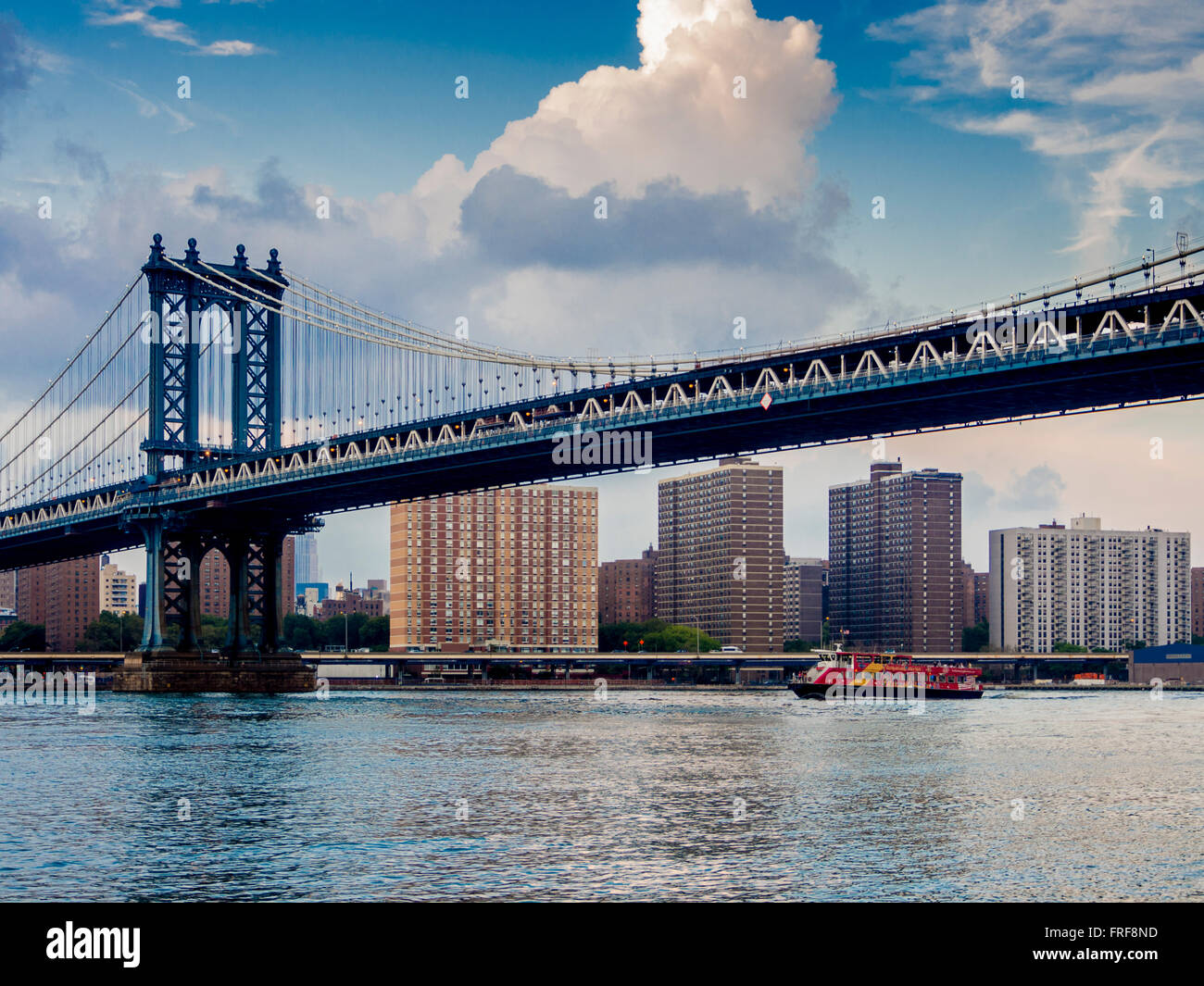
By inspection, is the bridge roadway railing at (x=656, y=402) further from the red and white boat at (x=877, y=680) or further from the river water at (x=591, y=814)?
the red and white boat at (x=877, y=680)

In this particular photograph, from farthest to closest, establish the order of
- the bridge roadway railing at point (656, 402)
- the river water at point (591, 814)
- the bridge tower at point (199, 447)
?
the bridge tower at point (199, 447) < the bridge roadway railing at point (656, 402) < the river water at point (591, 814)

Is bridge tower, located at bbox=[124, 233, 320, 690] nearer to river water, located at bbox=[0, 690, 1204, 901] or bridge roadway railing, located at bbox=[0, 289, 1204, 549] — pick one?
bridge roadway railing, located at bbox=[0, 289, 1204, 549]

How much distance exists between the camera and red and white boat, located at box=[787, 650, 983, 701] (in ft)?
372

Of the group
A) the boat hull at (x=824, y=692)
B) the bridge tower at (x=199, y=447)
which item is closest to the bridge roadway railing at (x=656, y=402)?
the bridge tower at (x=199, y=447)

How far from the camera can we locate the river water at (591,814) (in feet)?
84.4

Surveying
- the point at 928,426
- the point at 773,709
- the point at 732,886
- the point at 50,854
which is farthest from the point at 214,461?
the point at 732,886

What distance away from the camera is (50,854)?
2858cm

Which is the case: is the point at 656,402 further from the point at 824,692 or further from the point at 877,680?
the point at 877,680

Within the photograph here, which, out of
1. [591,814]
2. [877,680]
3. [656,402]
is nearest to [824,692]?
[877,680]

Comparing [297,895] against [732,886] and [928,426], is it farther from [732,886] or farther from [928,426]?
[928,426]

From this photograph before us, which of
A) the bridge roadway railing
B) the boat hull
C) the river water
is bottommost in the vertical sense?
the boat hull

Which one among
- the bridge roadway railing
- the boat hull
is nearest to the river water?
the bridge roadway railing

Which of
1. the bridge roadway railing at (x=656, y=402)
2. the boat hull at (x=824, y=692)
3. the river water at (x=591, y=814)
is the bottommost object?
the boat hull at (x=824, y=692)
